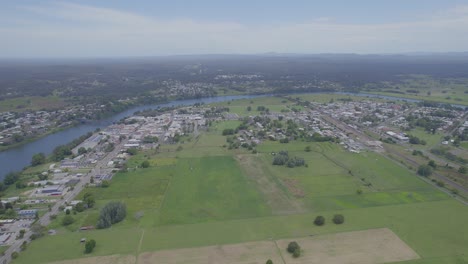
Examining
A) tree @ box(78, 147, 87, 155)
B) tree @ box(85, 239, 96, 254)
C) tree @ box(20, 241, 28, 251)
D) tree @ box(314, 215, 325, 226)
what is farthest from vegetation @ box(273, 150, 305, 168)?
tree @ box(78, 147, 87, 155)

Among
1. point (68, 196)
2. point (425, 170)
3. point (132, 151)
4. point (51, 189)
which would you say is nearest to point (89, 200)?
point (68, 196)

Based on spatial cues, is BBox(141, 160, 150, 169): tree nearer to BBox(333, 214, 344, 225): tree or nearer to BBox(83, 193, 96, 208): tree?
BBox(83, 193, 96, 208): tree

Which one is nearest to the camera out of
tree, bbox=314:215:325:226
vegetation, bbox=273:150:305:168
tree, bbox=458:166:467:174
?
tree, bbox=314:215:325:226

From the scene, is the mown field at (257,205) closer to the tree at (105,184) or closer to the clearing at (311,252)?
the tree at (105,184)

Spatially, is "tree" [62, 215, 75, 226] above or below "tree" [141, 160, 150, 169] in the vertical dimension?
below

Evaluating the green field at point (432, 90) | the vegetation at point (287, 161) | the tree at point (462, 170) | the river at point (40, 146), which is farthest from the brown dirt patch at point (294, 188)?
the green field at point (432, 90)

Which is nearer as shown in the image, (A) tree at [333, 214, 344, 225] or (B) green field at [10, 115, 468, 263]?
(B) green field at [10, 115, 468, 263]
